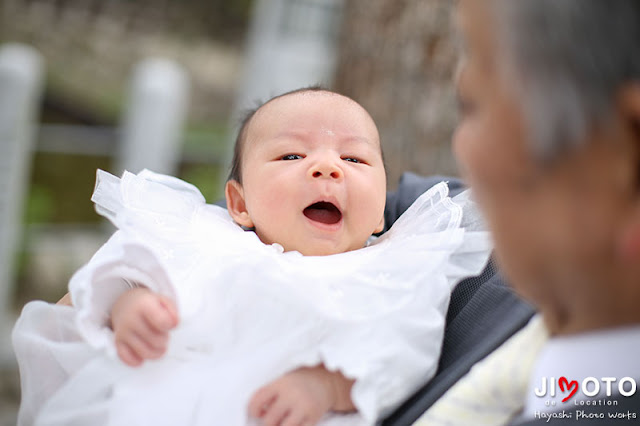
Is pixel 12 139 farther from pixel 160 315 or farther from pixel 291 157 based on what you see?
pixel 160 315

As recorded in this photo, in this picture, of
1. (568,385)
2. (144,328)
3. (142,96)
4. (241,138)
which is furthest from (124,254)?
(142,96)

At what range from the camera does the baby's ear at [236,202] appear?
154 cm

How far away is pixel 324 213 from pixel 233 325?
377 mm

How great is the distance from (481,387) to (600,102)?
1.67ft

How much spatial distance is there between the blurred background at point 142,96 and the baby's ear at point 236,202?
1.65 feet

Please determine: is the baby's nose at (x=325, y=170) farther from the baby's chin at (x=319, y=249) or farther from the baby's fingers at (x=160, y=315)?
the baby's fingers at (x=160, y=315)

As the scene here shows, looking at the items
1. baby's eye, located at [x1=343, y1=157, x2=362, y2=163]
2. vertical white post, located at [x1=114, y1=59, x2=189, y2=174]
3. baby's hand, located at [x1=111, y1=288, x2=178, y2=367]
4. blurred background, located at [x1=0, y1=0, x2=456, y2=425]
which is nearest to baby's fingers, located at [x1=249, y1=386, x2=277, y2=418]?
baby's hand, located at [x1=111, y1=288, x2=178, y2=367]

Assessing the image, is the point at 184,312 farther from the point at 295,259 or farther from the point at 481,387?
the point at 481,387

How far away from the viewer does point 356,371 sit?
1.08 meters

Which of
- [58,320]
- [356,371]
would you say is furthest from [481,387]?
[58,320]

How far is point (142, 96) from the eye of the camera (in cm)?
409

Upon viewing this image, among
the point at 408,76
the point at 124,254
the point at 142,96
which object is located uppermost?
the point at 408,76

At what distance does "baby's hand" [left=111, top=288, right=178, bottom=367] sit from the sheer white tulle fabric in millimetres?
22

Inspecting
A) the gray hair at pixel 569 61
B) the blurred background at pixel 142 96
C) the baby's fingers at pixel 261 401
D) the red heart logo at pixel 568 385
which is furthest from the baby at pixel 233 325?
the blurred background at pixel 142 96
